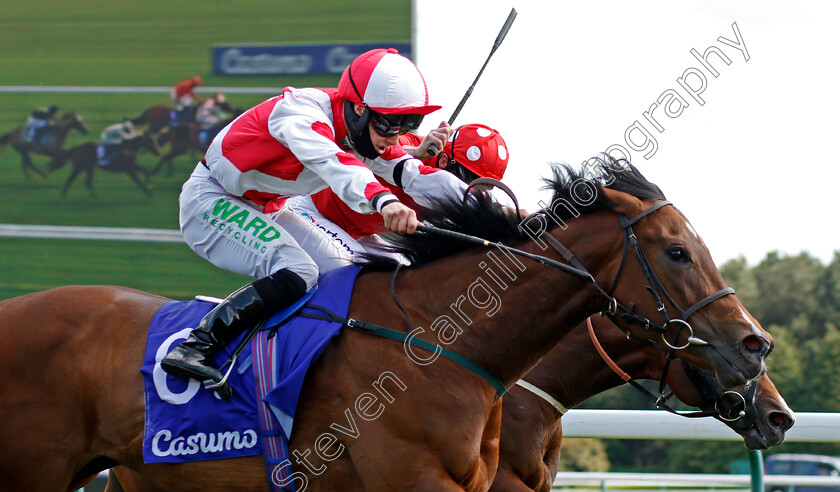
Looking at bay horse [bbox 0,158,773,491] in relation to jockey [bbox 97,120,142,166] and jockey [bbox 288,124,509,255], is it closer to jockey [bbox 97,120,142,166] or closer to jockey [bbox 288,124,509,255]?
jockey [bbox 288,124,509,255]

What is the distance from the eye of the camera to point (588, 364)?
3.67m

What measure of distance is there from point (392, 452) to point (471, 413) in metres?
0.27

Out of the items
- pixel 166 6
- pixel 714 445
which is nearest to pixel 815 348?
pixel 714 445

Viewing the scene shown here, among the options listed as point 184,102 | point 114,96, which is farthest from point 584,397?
point 114,96

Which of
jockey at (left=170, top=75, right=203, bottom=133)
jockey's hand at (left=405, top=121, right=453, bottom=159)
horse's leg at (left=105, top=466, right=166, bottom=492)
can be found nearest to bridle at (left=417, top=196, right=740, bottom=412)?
jockey's hand at (left=405, top=121, right=453, bottom=159)

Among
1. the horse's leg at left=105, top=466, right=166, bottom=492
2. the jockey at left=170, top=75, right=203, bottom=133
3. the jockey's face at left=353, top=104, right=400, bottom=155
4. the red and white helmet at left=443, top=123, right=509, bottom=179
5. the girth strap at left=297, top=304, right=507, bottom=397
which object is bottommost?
the jockey at left=170, top=75, right=203, bottom=133

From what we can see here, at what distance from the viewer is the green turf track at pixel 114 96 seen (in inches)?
255

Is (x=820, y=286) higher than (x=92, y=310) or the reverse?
the reverse

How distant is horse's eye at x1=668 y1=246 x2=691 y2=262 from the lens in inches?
103

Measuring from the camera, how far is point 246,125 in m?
3.02

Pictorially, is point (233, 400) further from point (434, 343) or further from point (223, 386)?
point (434, 343)

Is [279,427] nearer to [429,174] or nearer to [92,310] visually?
[92,310]

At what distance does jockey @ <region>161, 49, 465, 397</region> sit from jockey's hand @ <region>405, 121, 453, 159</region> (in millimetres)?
596

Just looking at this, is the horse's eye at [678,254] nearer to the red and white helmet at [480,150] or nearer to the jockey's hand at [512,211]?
the jockey's hand at [512,211]
